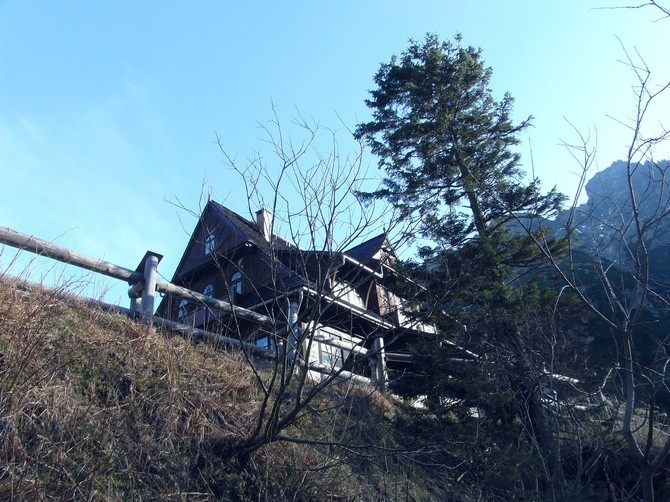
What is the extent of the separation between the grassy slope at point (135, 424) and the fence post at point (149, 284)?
0.74 metres

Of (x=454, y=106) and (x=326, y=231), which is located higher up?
(x=454, y=106)

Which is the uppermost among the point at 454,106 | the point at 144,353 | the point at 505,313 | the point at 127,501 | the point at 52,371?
the point at 454,106

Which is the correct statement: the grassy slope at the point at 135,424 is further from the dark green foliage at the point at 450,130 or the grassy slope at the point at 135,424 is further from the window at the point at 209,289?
the window at the point at 209,289

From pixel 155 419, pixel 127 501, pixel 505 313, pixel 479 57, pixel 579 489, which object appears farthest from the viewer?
pixel 479 57

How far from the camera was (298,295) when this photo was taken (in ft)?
34.3

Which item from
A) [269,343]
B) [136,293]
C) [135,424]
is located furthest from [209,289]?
[135,424]

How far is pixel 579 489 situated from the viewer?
6383mm

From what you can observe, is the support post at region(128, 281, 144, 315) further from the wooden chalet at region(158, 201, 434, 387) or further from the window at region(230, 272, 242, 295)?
the window at region(230, 272, 242, 295)

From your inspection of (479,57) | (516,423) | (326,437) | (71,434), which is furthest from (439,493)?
(479,57)

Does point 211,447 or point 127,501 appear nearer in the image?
point 127,501

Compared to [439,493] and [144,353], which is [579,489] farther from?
[144,353]

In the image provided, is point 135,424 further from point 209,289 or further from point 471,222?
point 209,289

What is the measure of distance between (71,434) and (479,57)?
1332 centimetres

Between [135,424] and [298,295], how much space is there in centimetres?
507
